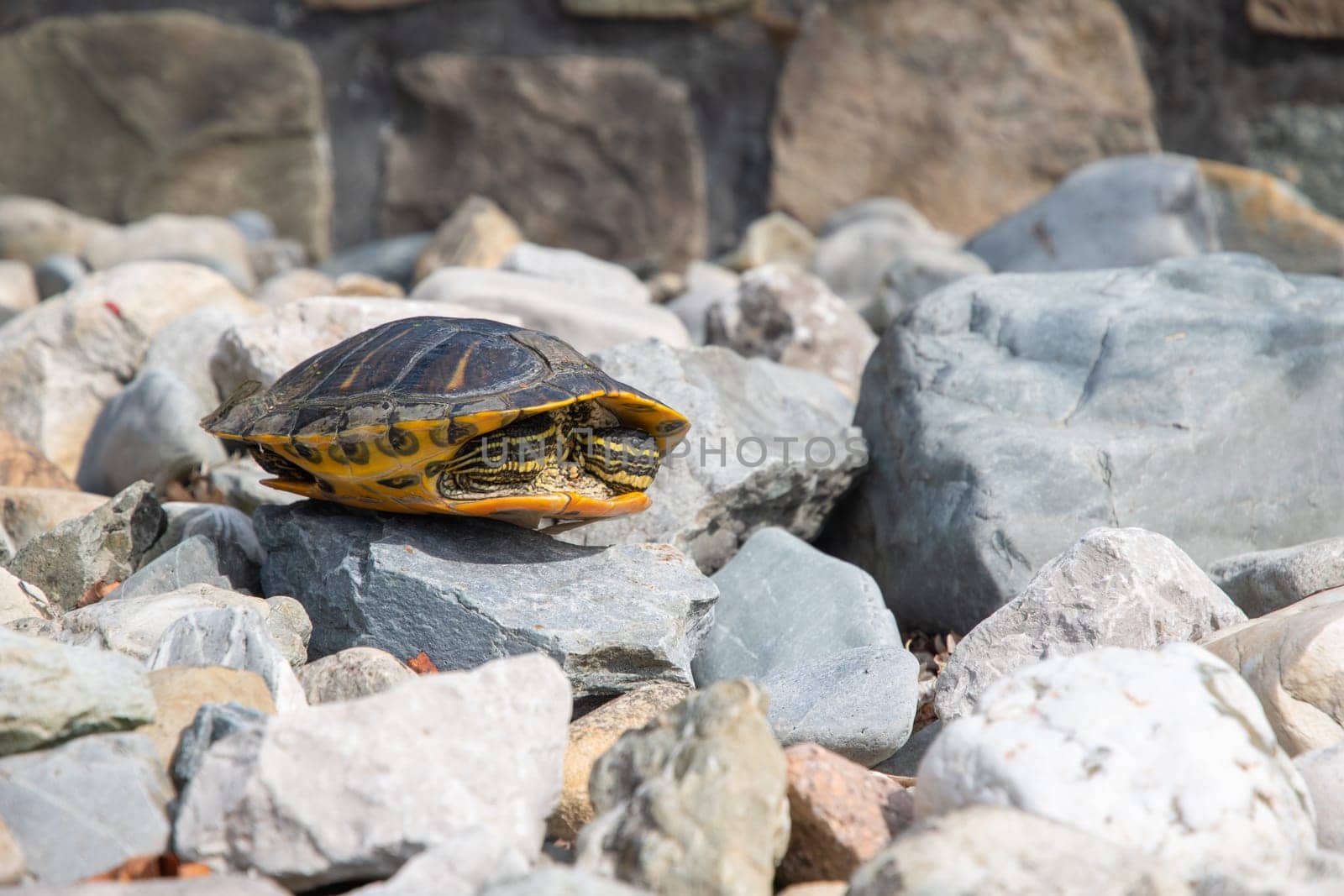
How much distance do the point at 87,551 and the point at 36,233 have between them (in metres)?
3.41

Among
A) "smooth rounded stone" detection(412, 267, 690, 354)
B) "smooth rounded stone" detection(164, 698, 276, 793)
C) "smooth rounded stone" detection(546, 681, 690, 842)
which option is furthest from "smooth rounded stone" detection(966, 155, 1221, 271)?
"smooth rounded stone" detection(164, 698, 276, 793)

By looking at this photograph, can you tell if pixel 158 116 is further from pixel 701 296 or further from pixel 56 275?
pixel 701 296

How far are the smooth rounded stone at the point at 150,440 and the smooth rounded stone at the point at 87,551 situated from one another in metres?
0.58

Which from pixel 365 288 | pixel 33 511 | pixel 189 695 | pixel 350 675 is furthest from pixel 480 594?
pixel 365 288

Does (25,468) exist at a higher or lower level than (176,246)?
higher

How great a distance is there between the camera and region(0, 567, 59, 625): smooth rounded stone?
2238 mm

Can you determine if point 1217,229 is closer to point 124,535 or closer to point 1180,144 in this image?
point 1180,144

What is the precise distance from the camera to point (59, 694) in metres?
1.64

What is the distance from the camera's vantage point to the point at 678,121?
18.1 feet

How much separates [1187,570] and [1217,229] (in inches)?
141

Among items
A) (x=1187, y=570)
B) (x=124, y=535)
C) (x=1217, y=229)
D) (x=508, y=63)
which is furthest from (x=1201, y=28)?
(x=124, y=535)

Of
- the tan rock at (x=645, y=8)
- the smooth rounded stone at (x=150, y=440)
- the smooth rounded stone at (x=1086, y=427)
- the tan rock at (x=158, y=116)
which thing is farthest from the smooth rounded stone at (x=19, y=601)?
the tan rock at (x=645, y=8)

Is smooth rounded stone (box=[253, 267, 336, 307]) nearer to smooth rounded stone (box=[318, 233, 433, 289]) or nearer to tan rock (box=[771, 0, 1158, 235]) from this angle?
smooth rounded stone (box=[318, 233, 433, 289])

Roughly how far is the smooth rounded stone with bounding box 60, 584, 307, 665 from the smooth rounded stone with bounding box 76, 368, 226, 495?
957 millimetres
